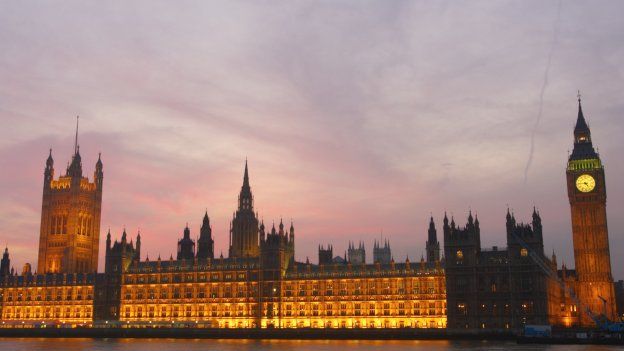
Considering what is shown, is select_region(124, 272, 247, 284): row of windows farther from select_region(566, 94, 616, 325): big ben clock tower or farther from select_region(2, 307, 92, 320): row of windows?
select_region(566, 94, 616, 325): big ben clock tower

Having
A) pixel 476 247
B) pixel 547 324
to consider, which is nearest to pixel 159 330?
A: pixel 476 247

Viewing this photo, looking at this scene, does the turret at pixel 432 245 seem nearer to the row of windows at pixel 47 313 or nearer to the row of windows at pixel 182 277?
the row of windows at pixel 182 277

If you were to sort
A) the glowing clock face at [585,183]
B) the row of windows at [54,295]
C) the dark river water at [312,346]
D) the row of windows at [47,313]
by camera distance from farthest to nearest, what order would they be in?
the row of windows at [54,295] → the row of windows at [47,313] → the glowing clock face at [585,183] → the dark river water at [312,346]

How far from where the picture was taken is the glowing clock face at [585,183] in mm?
170375

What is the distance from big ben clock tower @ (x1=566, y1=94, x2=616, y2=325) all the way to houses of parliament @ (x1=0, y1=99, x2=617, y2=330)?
0.22 m

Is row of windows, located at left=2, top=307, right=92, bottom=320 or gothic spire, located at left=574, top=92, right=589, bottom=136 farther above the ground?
gothic spire, located at left=574, top=92, right=589, bottom=136

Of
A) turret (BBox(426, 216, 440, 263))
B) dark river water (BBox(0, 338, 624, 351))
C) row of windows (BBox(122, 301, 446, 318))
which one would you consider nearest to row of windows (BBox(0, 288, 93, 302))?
row of windows (BBox(122, 301, 446, 318))

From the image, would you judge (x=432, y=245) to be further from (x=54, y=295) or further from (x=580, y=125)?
(x=54, y=295)

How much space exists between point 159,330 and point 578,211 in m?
99.0

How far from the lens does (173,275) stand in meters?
184

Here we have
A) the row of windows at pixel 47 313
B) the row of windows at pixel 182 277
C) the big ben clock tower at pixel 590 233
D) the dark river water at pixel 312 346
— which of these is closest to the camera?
the dark river water at pixel 312 346

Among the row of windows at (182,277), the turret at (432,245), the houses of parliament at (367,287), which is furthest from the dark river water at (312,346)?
the row of windows at (182,277)

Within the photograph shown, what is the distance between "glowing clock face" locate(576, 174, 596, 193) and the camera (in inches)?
6708

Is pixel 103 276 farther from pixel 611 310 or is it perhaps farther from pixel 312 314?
pixel 611 310
